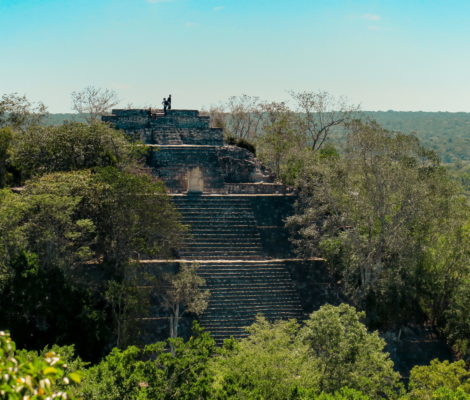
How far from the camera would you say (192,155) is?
973 inches

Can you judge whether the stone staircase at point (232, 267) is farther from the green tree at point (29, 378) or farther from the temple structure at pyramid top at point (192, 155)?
the green tree at point (29, 378)

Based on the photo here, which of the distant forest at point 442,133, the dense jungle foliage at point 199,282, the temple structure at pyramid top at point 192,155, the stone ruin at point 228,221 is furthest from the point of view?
the distant forest at point 442,133

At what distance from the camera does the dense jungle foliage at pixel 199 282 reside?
11.9 meters

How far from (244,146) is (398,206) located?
9.19 metres

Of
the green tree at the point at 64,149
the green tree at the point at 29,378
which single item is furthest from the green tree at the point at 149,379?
the green tree at the point at 64,149

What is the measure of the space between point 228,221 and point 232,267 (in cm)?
253

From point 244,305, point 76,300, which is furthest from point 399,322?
point 76,300

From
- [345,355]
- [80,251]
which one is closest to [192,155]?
[80,251]

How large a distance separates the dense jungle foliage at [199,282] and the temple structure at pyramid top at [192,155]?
1.12 meters

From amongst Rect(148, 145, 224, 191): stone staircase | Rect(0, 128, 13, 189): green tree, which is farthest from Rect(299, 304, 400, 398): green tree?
Rect(0, 128, 13, 189): green tree

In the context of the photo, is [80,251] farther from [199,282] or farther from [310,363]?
[310,363]

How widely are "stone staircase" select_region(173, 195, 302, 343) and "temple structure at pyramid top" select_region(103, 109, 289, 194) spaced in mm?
1231

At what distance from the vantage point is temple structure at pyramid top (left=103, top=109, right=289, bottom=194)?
77.3 feet

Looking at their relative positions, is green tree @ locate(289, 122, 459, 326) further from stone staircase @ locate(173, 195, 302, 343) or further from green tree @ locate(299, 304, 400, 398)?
green tree @ locate(299, 304, 400, 398)
